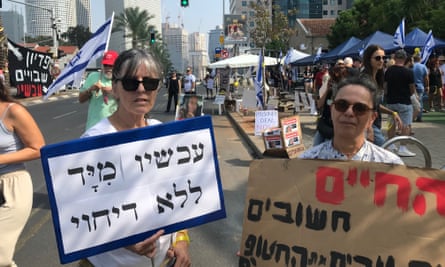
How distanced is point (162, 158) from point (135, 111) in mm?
286

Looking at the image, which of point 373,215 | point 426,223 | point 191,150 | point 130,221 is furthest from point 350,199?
point 130,221

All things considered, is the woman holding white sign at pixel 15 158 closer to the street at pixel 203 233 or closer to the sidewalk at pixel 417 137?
the street at pixel 203 233

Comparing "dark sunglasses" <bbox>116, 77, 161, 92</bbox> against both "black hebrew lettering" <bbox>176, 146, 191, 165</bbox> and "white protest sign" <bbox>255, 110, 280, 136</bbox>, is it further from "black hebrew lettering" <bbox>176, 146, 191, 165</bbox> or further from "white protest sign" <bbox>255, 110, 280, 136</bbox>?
"white protest sign" <bbox>255, 110, 280, 136</bbox>

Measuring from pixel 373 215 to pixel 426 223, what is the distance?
21 cm

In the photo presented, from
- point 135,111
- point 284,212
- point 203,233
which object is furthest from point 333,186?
point 203,233

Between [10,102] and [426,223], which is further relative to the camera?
[10,102]

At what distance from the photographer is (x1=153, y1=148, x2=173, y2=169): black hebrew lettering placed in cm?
200

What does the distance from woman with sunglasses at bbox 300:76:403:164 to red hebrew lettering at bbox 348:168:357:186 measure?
1.04ft

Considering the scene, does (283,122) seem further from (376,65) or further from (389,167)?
(389,167)

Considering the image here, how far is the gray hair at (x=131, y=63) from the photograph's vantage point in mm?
2104

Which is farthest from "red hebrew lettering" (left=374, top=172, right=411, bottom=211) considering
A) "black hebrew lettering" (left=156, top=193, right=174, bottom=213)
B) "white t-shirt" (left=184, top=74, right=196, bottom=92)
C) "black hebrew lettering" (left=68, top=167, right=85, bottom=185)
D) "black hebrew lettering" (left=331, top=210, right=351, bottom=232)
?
"white t-shirt" (left=184, top=74, right=196, bottom=92)

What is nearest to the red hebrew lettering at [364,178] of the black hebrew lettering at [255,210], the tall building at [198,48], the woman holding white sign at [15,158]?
the black hebrew lettering at [255,210]

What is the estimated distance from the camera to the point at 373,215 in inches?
77.1

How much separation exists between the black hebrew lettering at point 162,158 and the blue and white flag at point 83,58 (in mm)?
3586
